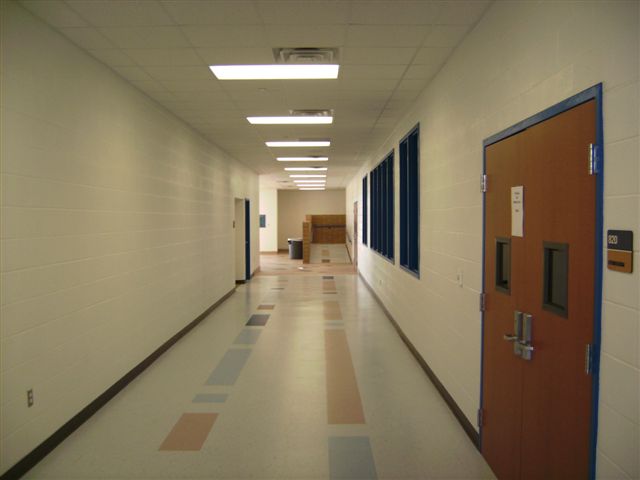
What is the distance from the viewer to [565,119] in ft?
6.33

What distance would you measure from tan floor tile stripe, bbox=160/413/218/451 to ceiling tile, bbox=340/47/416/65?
10.2 feet

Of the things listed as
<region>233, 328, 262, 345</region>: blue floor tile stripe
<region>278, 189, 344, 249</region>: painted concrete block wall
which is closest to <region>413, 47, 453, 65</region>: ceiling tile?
<region>233, 328, 262, 345</region>: blue floor tile stripe

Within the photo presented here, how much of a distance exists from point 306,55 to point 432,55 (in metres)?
1.04

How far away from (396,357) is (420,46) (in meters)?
3.32

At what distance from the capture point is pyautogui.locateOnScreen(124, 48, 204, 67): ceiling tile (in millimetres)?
3607

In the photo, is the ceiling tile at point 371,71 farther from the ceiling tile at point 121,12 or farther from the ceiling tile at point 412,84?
the ceiling tile at point 121,12

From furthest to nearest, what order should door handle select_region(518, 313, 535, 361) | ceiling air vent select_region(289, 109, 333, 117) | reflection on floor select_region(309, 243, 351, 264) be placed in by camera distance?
reflection on floor select_region(309, 243, 351, 264) → ceiling air vent select_region(289, 109, 333, 117) → door handle select_region(518, 313, 535, 361)

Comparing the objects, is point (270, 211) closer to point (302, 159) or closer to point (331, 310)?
point (302, 159)

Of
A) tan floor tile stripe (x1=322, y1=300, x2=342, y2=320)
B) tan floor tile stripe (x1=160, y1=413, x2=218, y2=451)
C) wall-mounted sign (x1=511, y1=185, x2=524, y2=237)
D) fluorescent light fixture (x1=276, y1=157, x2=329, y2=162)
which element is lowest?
tan floor tile stripe (x1=160, y1=413, x2=218, y2=451)

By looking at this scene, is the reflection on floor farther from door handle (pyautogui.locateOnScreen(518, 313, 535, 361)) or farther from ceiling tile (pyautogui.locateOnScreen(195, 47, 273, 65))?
door handle (pyautogui.locateOnScreen(518, 313, 535, 361))

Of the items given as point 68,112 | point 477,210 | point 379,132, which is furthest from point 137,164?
→ point 379,132

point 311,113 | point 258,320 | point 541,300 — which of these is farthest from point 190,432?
point 311,113

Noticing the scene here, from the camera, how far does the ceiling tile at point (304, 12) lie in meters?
2.84

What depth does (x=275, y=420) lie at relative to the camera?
3547 mm
